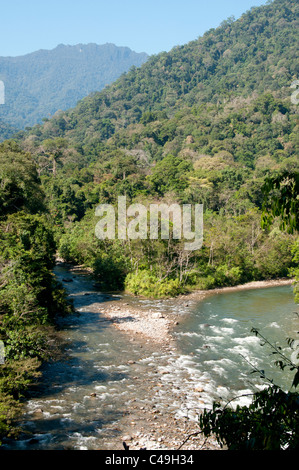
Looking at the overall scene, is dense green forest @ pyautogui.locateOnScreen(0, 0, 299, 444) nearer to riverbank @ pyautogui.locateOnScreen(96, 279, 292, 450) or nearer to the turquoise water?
riverbank @ pyautogui.locateOnScreen(96, 279, 292, 450)

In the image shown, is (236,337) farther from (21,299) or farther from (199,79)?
(199,79)

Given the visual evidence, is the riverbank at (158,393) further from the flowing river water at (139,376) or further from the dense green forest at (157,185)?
the dense green forest at (157,185)

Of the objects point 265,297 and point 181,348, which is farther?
point 265,297

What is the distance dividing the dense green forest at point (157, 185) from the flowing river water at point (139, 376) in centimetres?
106

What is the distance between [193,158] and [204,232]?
4324cm

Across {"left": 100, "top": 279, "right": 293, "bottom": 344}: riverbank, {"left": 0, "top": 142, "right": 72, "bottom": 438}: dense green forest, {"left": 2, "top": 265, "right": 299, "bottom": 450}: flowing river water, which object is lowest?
{"left": 100, "top": 279, "right": 293, "bottom": 344}: riverbank

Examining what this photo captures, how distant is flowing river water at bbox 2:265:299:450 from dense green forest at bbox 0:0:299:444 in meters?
1.06

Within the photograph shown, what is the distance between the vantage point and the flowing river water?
8.96 metres

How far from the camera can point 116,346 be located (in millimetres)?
14625

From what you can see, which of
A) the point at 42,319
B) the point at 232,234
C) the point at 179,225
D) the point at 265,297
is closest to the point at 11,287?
the point at 42,319

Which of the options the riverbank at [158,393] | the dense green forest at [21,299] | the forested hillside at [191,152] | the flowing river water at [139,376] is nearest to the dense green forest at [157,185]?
the dense green forest at [21,299]

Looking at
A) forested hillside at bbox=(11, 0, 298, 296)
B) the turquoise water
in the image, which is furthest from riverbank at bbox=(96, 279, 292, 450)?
forested hillside at bbox=(11, 0, 298, 296)
